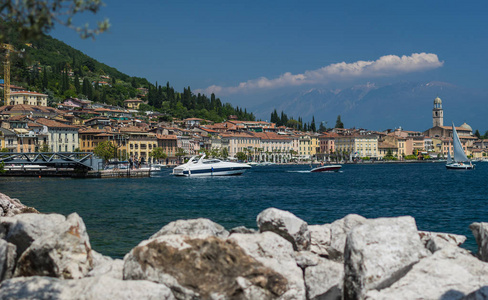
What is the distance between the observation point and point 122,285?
23.2 feet

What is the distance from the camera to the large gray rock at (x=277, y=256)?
25.8ft

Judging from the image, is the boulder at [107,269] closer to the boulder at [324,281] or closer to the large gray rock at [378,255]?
the boulder at [324,281]

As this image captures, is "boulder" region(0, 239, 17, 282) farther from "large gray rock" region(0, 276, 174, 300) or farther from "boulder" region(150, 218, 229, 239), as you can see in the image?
"boulder" region(150, 218, 229, 239)

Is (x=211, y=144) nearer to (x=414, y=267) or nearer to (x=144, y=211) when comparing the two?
(x=144, y=211)

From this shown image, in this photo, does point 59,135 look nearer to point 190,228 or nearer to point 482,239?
point 190,228

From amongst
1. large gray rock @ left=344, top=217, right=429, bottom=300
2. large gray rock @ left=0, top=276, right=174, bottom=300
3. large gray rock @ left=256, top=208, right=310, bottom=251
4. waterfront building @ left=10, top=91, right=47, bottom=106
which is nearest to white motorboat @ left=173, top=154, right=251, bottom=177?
large gray rock @ left=256, top=208, right=310, bottom=251

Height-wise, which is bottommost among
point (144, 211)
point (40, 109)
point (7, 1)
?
point (144, 211)

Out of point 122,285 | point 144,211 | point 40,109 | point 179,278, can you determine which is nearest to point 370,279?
point 179,278

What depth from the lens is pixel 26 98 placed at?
135 m

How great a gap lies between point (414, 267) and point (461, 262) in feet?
2.84

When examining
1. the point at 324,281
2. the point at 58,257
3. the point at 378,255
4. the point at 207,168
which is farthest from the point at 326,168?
the point at 58,257

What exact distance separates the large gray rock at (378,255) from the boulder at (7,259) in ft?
18.1

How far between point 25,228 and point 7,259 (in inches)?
46.0

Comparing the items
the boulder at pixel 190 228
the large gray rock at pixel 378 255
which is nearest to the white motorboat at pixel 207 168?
the boulder at pixel 190 228
